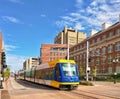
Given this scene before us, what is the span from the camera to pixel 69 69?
29.2 m

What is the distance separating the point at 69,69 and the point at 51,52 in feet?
495

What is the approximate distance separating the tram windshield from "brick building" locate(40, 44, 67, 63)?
5861 inches

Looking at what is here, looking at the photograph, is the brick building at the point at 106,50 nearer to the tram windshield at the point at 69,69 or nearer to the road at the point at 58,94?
the tram windshield at the point at 69,69

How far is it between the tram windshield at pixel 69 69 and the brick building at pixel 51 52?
149 m

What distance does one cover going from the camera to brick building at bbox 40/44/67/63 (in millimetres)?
178625

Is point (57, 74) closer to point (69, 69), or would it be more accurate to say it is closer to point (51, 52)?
point (69, 69)

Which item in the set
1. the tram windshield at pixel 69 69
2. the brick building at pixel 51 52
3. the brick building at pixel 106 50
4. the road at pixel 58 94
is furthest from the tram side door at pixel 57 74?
the brick building at pixel 51 52

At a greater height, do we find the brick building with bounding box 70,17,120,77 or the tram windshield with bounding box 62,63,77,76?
the brick building with bounding box 70,17,120,77

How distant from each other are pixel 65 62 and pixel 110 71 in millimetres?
53369

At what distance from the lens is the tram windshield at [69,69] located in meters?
28.8

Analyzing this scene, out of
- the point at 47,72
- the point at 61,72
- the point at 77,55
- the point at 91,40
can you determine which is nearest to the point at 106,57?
the point at 91,40

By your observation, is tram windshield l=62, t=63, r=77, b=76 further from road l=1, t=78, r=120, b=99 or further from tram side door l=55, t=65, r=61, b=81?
road l=1, t=78, r=120, b=99

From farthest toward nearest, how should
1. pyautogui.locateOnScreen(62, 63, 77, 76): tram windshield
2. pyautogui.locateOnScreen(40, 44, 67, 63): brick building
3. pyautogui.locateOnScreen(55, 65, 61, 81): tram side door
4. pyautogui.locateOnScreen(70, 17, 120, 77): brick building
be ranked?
pyautogui.locateOnScreen(40, 44, 67, 63): brick building, pyautogui.locateOnScreen(70, 17, 120, 77): brick building, pyautogui.locateOnScreen(55, 65, 61, 81): tram side door, pyautogui.locateOnScreen(62, 63, 77, 76): tram windshield

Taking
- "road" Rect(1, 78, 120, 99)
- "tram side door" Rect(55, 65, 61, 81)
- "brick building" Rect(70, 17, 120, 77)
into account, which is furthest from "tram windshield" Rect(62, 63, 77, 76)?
"brick building" Rect(70, 17, 120, 77)
